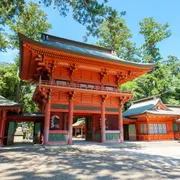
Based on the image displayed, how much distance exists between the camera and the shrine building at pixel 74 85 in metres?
11.3

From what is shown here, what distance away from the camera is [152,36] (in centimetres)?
3419

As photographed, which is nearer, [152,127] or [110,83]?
[110,83]

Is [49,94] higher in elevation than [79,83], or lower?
lower

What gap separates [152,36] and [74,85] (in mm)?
29045

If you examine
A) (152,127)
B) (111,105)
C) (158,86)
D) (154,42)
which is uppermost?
(154,42)

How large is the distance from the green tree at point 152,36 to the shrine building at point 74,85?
2202 centimetres

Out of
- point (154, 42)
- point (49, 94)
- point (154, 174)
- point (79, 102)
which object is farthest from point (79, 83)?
point (154, 42)

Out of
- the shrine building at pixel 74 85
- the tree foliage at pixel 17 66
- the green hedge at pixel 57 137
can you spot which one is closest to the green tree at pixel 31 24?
the tree foliage at pixel 17 66

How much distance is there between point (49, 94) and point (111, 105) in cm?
590

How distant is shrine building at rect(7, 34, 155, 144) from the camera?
11.3m

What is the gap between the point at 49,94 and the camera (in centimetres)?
1162

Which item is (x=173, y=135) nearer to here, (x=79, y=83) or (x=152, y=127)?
(x=152, y=127)

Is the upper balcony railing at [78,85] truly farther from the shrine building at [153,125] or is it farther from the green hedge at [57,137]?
the shrine building at [153,125]

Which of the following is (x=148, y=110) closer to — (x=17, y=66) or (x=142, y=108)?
(x=142, y=108)
